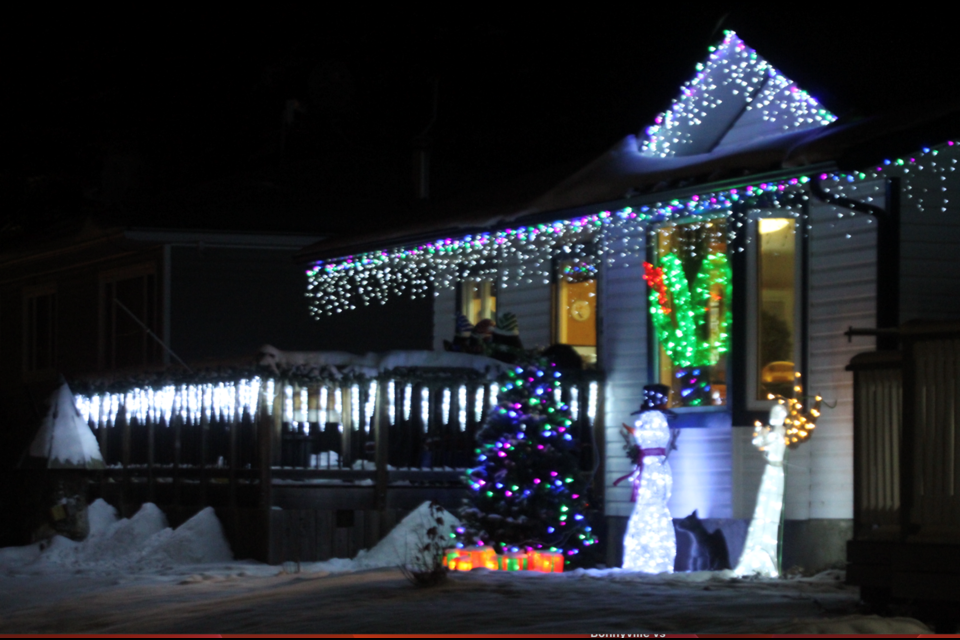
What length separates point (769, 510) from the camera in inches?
521

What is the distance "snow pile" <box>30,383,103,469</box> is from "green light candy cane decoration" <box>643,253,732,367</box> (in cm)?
804

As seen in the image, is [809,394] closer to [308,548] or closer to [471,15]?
[308,548]

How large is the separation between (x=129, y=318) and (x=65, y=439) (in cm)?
576

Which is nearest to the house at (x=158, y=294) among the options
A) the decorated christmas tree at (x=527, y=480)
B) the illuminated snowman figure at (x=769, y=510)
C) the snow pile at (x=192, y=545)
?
the snow pile at (x=192, y=545)

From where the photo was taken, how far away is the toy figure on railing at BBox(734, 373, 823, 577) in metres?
13.2

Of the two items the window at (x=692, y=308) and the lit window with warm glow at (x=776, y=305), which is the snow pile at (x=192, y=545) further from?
the lit window with warm glow at (x=776, y=305)

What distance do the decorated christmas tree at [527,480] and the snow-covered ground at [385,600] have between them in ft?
3.31

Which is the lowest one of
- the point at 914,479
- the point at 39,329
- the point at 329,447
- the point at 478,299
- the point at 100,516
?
the point at 100,516

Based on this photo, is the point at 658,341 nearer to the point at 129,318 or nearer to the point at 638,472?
the point at 638,472

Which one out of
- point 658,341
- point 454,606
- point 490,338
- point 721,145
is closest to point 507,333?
point 490,338

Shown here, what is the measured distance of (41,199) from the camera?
123 ft

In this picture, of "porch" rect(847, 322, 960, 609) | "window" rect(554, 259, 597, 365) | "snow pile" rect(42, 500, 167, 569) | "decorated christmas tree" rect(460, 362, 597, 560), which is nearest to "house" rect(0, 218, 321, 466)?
"snow pile" rect(42, 500, 167, 569)

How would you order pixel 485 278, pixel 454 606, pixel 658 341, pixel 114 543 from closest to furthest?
pixel 454 606
pixel 658 341
pixel 114 543
pixel 485 278

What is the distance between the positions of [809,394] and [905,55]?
3.43 metres
